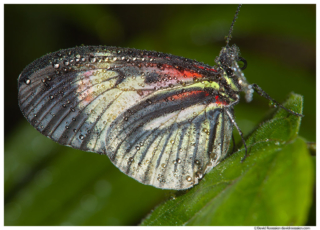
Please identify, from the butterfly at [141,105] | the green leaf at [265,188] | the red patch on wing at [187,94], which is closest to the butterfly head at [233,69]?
A: the butterfly at [141,105]

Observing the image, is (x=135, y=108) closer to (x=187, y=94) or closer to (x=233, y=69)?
(x=187, y=94)

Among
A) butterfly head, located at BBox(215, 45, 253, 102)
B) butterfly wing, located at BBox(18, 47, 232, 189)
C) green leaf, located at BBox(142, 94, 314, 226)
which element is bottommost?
green leaf, located at BBox(142, 94, 314, 226)

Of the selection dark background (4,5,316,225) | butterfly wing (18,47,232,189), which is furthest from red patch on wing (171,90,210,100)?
dark background (4,5,316,225)

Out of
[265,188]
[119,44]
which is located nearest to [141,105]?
[265,188]

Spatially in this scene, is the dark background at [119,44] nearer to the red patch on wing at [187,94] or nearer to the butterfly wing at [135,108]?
the butterfly wing at [135,108]


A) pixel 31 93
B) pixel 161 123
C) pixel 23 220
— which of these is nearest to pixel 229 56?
pixel 161 123

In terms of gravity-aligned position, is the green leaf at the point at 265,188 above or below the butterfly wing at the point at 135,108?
below

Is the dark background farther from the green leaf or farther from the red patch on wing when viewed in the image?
the green leaf
